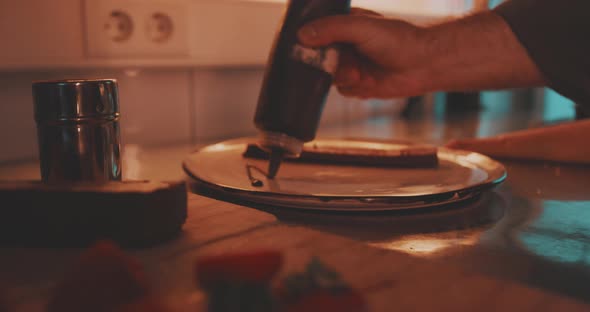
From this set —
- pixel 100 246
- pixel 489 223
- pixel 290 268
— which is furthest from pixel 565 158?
pixel 100 246

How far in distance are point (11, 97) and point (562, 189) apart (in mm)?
864

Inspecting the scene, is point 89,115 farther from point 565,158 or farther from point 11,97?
point 565,158

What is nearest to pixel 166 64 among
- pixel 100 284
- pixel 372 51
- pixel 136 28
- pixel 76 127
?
pixel 136 28

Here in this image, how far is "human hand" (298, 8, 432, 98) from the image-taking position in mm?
668

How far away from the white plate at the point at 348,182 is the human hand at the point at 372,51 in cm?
14

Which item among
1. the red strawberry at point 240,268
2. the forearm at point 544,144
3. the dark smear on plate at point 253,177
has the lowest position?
the forearm at point 544,144

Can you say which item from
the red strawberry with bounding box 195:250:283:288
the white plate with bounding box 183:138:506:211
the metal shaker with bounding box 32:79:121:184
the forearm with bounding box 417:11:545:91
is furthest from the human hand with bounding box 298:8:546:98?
the red strawberry with bounding box 195:250:283:288

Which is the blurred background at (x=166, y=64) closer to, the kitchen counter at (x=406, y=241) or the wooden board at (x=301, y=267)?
the kitchen counter at (x=406, y=241)

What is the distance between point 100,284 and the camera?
0.31 metres

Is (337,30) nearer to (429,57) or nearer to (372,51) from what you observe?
(372,51)

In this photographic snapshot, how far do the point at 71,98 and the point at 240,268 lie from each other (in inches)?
11.5

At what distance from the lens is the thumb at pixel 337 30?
2.09ft

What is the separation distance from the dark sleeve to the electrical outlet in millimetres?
561

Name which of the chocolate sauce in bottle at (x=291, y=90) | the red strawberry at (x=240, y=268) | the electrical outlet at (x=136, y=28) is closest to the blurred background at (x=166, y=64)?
the electrical outlet at (x=136, y=28)
